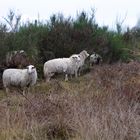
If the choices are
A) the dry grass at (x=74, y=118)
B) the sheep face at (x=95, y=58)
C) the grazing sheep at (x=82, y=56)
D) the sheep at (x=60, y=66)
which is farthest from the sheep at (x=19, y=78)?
the dry grass at (x=74, y=118)

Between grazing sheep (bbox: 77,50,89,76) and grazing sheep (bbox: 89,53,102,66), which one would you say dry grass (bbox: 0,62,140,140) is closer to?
grazing sheep (bbox: 77,50,89,76)

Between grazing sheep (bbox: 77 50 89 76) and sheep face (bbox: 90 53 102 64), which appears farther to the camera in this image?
sheep face (bbox: 90 53 102 64)

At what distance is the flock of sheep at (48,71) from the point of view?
15.2 m

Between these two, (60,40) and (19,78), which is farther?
(60,40)

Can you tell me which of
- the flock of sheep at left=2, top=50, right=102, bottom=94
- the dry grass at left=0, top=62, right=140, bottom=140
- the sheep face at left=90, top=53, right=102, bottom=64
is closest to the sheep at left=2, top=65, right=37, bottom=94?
the flock of sheep at left=2, top=50, right=102, bottom=94

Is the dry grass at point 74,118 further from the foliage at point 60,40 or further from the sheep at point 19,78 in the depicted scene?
the foliage at point 60,40

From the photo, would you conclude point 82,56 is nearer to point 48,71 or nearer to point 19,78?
point 48,71

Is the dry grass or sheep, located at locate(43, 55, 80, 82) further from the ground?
sheep, located at locate(43, 55, 80, 82)

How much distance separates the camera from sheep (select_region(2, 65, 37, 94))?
15.2 m

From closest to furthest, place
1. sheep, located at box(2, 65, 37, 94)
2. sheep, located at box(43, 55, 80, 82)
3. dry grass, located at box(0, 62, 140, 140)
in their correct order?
dry grass, located at box(0, 62, 140, 140), sheep, located at box(2, 65, 37, 94), sheep, located at box(43, 55, 80, 82)

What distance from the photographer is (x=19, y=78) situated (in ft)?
50.1

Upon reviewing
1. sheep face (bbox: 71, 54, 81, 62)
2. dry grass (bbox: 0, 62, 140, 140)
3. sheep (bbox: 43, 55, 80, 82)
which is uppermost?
sheep face (bbox: 71, 54, 81, 62)

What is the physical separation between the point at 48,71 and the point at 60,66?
53 cm

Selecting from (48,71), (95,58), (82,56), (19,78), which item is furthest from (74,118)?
(95,58)
